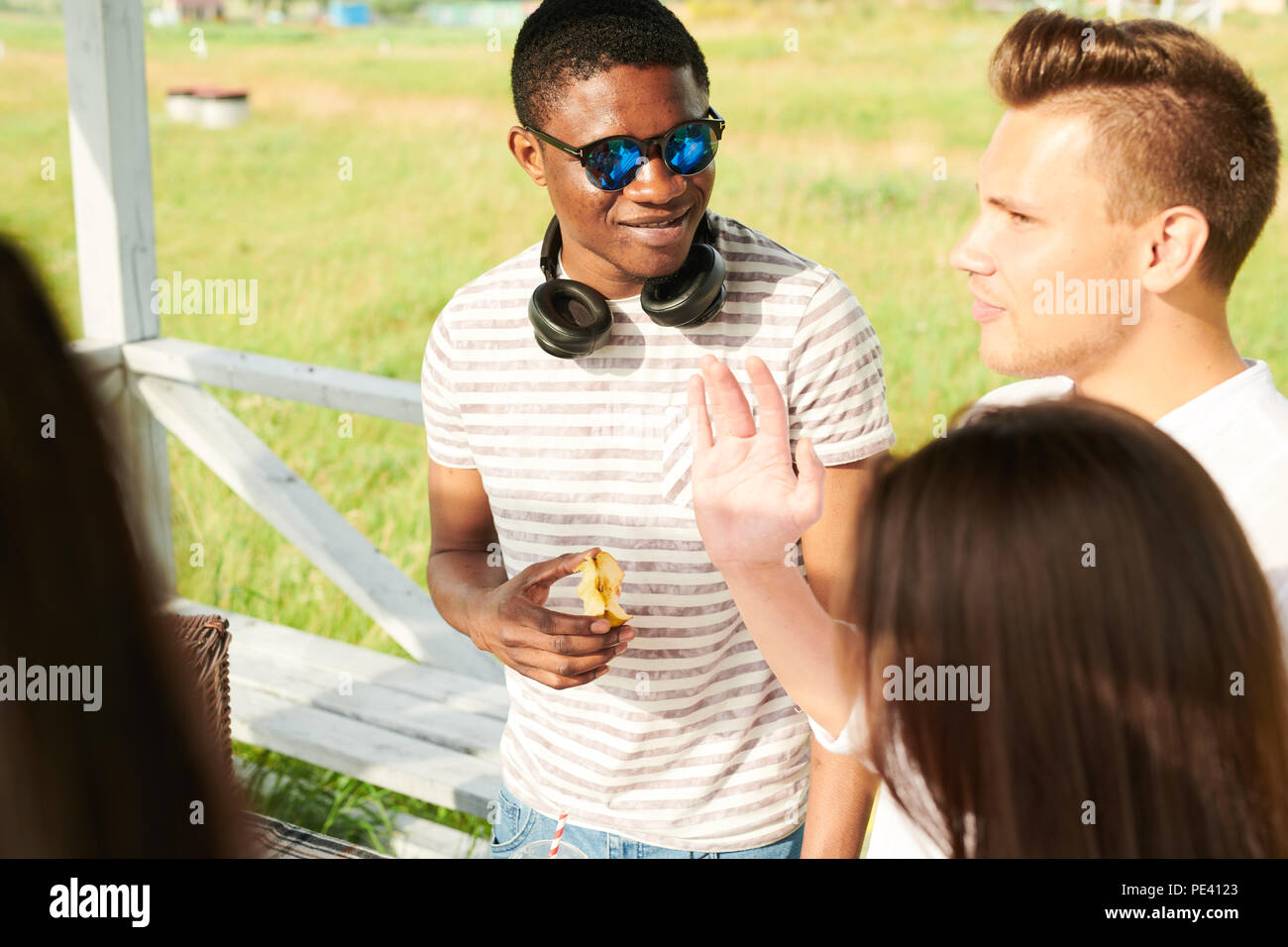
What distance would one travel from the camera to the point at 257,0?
787 inches

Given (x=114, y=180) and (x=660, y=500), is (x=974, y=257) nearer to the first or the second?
(x=660, y=500)

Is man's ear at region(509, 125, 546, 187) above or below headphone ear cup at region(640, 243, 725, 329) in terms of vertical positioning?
above

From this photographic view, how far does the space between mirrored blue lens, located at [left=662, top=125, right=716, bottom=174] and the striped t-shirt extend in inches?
5.7

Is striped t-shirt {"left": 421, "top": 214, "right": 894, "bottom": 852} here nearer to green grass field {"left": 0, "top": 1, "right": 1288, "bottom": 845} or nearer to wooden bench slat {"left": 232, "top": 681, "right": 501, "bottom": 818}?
wooden bench slat {"left": 232, "top": 681, "right": 501, "bottom": 818}

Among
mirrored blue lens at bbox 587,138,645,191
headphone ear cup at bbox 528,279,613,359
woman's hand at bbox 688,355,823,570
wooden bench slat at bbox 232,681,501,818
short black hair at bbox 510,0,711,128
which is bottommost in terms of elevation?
wooden bench slat at bbox 232,681,501,818

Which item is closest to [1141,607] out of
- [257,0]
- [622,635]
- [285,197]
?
[622,635]

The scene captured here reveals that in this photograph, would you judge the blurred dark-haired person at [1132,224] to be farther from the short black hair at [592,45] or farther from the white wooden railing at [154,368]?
the white wooden railing at [154,368]

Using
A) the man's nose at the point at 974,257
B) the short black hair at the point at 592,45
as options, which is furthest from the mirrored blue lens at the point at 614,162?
the man's nose at the point at 974,257

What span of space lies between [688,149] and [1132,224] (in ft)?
2.04

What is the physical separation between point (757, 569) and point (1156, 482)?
526 millimetres

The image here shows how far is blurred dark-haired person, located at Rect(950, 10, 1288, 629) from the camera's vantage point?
164 centimetres

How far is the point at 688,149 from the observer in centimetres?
176

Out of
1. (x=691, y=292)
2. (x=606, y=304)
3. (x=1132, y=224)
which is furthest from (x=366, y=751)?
(x=1132, y=224)

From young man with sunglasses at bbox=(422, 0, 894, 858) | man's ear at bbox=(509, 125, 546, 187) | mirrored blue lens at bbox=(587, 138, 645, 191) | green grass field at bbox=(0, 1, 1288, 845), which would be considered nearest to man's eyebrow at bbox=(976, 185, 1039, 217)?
young man with sunglasses at bbox=(422, 0, 894, 858)
